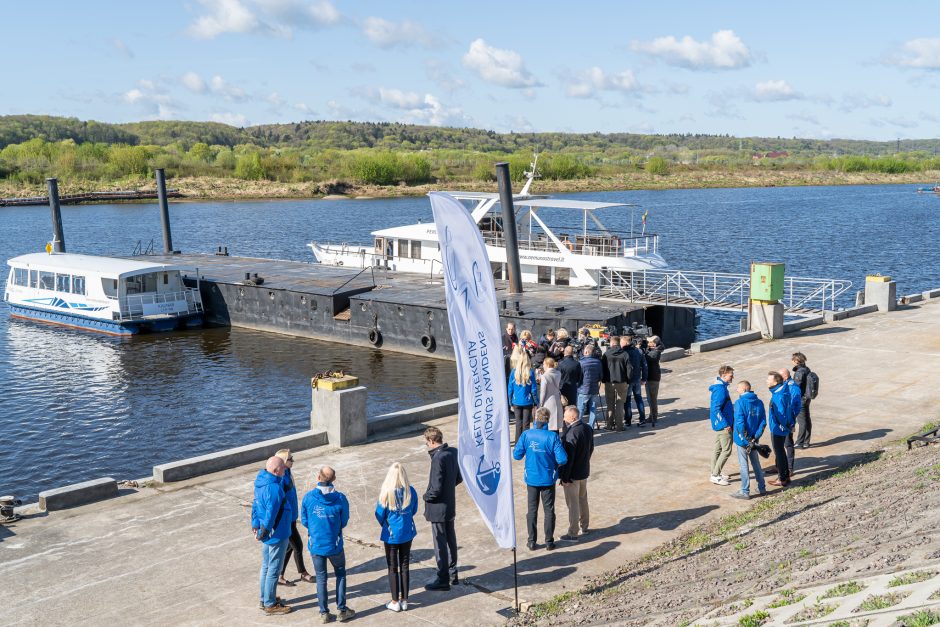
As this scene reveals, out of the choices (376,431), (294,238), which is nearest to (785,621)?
(376,431)

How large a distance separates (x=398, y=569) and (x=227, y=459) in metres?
5.77

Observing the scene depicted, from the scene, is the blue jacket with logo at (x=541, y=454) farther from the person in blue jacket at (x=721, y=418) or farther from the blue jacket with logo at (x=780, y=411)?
the blue jacket with logo at (x=780, y=411)

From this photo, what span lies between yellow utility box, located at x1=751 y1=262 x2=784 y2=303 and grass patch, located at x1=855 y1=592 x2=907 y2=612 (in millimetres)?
17835

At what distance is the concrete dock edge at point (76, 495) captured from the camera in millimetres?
12562

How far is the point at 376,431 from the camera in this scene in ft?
52.9

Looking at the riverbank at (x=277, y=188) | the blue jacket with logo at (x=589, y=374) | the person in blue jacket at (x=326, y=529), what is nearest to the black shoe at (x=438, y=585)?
the person in blue jacket at (x=326, y=529)

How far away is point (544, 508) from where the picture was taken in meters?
10.8

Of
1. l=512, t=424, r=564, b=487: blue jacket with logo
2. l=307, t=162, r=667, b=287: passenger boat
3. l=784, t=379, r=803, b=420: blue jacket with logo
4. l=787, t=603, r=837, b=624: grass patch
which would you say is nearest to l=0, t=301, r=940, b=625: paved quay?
l=512, t=424, r=564, b=487: blue jacket with logo

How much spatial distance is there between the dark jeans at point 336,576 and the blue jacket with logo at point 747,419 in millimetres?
5869

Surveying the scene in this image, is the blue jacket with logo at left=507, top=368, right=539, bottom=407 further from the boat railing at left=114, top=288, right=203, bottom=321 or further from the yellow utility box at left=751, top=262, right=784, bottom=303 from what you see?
the boat railing at left=114, top=288, right=203, bottom=321

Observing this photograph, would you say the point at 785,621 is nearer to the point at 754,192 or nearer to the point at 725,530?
the point at 725,530

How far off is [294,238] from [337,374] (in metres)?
66.7

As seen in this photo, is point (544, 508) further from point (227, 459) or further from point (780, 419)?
point (227, 459)

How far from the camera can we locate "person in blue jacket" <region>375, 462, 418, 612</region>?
30.2 feet
